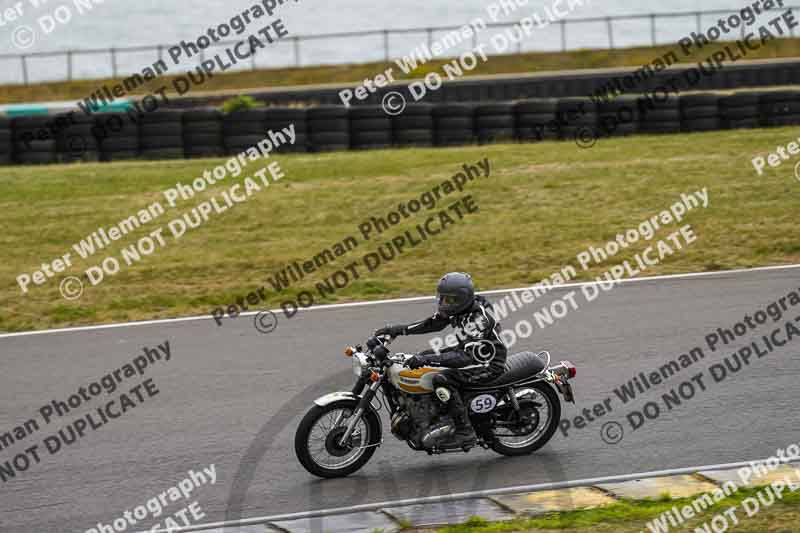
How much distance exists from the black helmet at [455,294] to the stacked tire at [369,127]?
15.0 meters

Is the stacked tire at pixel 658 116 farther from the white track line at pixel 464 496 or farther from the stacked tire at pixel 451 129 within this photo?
the white track line at pixel 464 496

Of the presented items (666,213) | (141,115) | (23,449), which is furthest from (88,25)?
(23,449)

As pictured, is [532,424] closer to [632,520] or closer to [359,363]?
[359,363]

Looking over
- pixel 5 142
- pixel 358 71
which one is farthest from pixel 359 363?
pixel 358 71

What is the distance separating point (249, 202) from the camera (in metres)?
19.2

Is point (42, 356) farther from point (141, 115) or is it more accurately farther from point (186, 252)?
point (141, 115)

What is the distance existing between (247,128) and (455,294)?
15.2 meters

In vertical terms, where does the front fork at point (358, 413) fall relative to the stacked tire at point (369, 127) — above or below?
below

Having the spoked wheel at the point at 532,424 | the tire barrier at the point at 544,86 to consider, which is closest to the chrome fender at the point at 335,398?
the spoked wheel at the point at 532,424

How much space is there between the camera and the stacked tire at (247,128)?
22.5 m

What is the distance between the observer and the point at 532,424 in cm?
859

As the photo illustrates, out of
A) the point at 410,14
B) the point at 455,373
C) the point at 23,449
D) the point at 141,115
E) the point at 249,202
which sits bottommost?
the point at 23,449

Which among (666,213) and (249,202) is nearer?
(666,213)

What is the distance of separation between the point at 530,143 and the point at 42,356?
43.4ft
